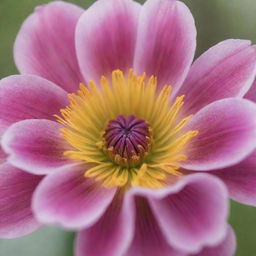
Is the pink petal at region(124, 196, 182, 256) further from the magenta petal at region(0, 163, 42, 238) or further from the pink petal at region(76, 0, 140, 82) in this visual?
the pink petal at region(76, 0, 140, 82)

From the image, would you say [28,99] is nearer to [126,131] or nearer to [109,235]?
[126,131]

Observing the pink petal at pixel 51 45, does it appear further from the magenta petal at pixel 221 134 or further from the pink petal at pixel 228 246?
the pink petal at pixel 228 246

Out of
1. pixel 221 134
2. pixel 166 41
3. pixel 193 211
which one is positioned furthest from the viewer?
pixel 166 41

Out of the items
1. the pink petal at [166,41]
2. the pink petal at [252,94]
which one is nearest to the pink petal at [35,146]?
the pink petal at [166,41]

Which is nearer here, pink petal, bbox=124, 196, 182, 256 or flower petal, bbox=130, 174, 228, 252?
flower petal, bbox=130, 174, 228, 252

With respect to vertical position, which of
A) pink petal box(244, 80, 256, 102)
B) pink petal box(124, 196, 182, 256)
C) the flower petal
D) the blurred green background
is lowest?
the blurred green background

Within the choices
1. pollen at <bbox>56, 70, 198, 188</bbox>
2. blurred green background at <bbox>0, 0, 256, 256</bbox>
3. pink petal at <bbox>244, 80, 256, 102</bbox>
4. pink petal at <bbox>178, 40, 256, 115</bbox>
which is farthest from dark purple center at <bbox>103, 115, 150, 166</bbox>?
blurred green background at <bbox>0, 0, 256, 256</bbox>

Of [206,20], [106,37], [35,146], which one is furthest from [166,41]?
[206,20]
